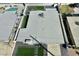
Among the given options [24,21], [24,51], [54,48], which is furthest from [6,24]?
[54,48]

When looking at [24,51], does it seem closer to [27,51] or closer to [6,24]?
[27,51]

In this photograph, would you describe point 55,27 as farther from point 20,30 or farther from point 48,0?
point 48,0

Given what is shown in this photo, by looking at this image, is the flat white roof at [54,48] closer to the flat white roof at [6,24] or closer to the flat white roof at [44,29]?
the flat white roof at [44,29]

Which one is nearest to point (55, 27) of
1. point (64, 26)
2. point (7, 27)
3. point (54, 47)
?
point (64, 26)

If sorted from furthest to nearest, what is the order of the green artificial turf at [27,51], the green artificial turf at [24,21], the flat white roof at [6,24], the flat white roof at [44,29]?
the green artificial turf at [24,21]
the flat white roof at [6,24]
the flat white roof at [44,29]
the green artificial turf at [27,51]

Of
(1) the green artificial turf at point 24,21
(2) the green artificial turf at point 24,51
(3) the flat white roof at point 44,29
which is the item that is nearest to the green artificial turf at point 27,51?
(2) the green artificial turf at point 24,51

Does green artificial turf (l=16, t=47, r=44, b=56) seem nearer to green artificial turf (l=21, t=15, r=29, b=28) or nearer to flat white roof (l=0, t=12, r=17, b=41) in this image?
flat white roof (l=0, t=12, r=17, b=41)
